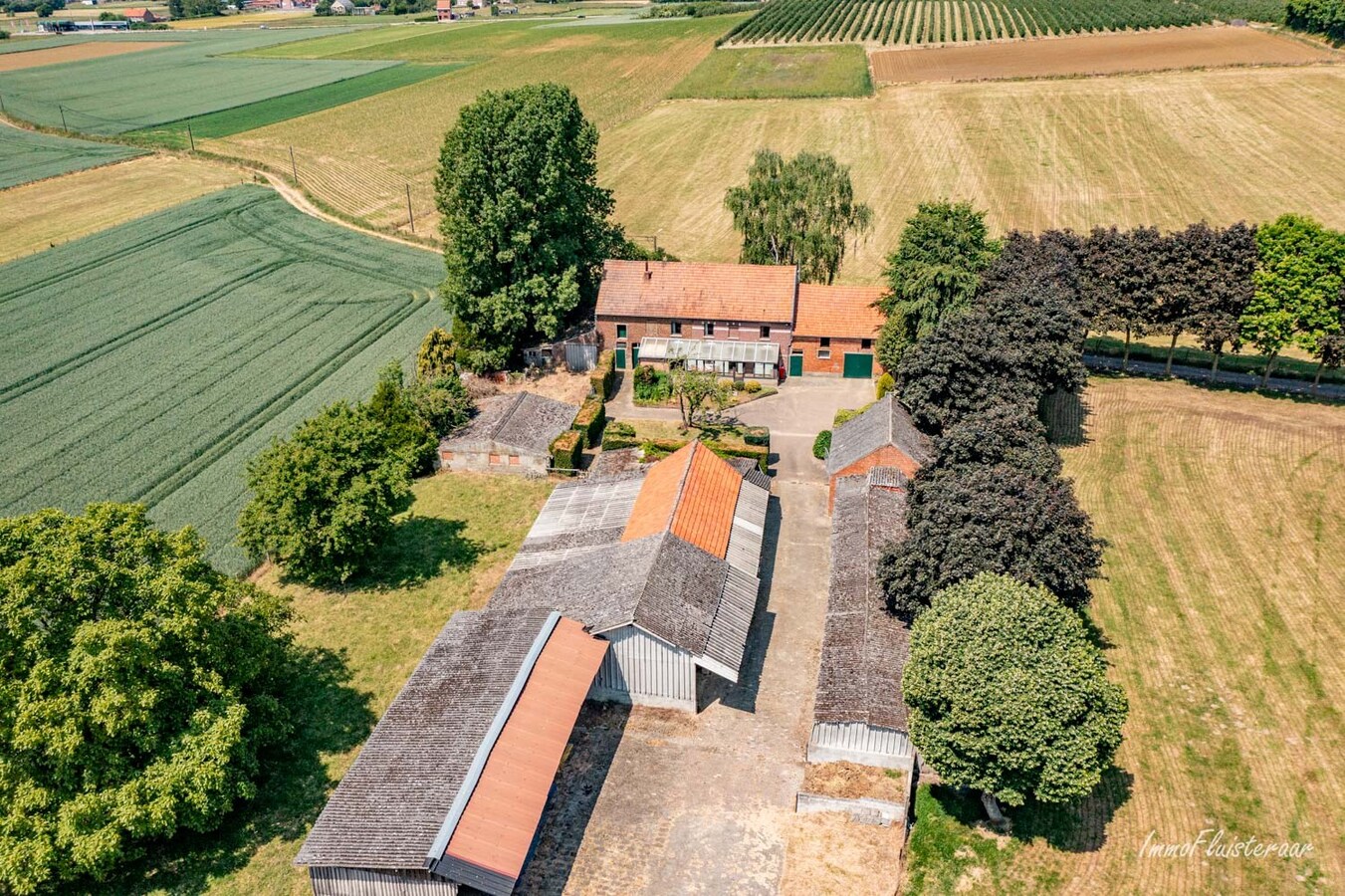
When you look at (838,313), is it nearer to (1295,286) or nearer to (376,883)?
(1295,286)

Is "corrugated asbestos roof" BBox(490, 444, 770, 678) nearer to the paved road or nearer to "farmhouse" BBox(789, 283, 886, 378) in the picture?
"farmhouse" BBox(789, 283, 886, 378)

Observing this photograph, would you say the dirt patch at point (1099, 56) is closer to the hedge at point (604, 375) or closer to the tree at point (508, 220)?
the tree at point (508, 220)

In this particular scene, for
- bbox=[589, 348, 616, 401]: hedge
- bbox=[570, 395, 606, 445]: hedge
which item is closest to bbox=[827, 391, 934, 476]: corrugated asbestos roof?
bbox=[570, 395, 606, 445]: hedge

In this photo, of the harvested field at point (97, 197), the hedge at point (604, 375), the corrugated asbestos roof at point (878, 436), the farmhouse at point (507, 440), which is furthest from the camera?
the harvested field at point (97, 197)

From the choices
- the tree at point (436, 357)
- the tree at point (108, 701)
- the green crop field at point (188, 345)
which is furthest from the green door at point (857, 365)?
the tree at point (108, 701)

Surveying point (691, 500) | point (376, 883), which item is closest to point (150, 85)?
point (691, 500)
